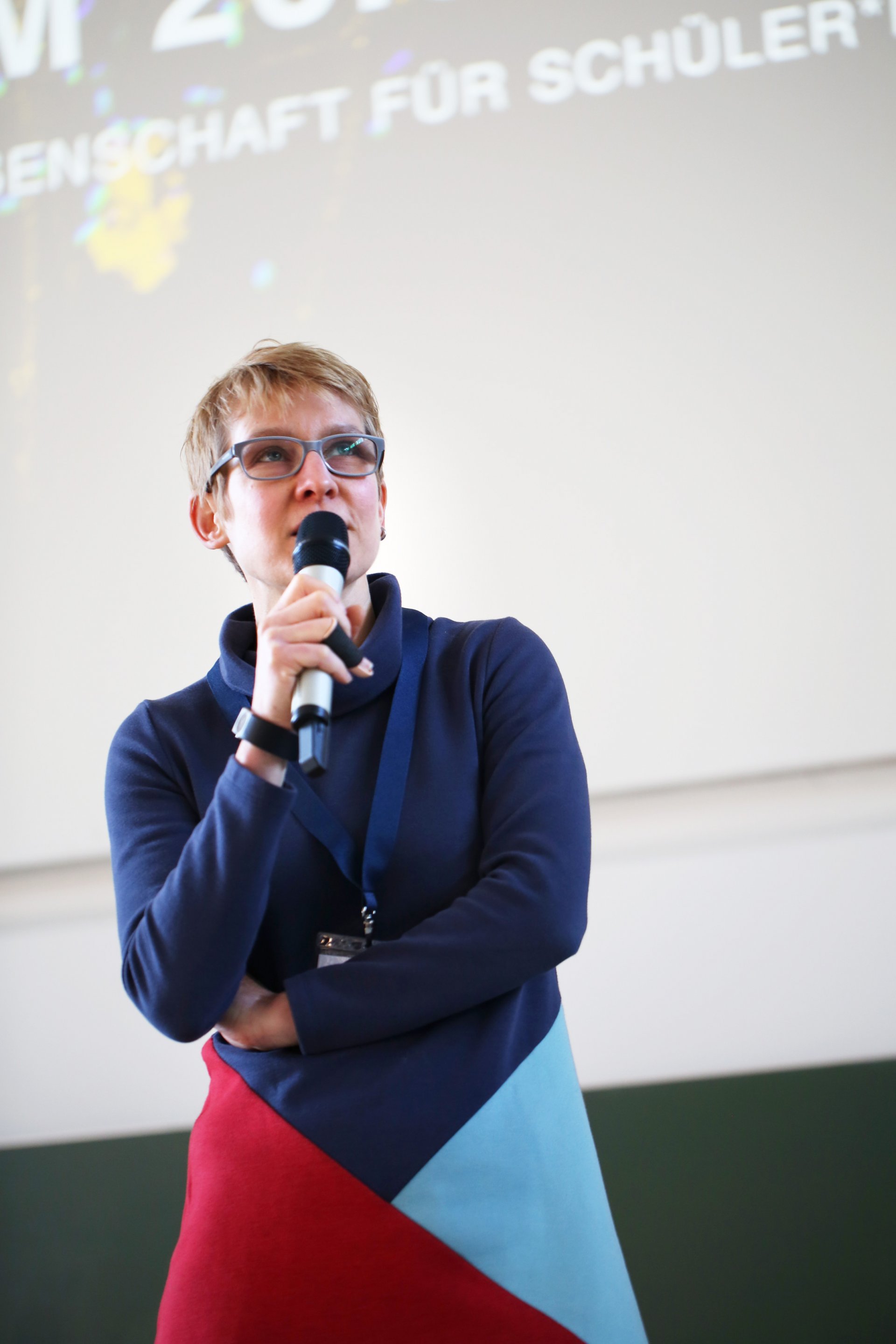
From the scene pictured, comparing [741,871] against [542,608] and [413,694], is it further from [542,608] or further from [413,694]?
[413,694]

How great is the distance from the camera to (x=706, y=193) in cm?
240

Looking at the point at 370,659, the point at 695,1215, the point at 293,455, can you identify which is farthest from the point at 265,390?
the point at 695,1215

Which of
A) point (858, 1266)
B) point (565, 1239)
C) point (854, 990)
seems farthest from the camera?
point (854, 990)

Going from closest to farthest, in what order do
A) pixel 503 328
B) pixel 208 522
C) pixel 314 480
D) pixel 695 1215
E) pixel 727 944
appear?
pixel 314 480, pixel 208 522, pixel 695 1215, pixel 727 944, pixel 503 328

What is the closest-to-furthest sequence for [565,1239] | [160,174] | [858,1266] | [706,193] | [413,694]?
1. [565,1239]
2. [413,694]
3. [858,1266]
4. [706,193]
5. [160,174]

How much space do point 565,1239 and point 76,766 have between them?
182cm

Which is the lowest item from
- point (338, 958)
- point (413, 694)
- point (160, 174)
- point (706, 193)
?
point (338, 958)

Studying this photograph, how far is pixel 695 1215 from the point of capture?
214 centimetres

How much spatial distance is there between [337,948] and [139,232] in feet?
7.29

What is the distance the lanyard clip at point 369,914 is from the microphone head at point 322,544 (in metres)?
0.36

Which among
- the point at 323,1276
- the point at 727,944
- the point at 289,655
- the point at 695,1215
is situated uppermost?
the point at 289,655

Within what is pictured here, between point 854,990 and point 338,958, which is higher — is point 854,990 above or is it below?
below

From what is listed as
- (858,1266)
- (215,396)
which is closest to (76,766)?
(215,396)

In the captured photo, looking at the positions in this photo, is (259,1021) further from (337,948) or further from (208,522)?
(208,522)
